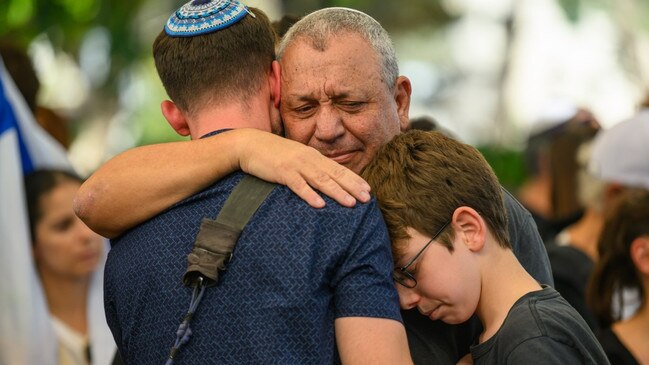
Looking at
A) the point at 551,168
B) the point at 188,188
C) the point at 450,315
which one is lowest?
the point at 551,168

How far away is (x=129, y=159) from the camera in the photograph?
3244 mm

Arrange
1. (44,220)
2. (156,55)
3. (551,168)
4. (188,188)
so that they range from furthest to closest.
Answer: (551,168)
(44,220)
(156,55)
(188,188)

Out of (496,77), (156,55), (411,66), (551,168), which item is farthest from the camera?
(411,66)

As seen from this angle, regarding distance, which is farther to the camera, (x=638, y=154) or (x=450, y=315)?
(x=638, y=154)

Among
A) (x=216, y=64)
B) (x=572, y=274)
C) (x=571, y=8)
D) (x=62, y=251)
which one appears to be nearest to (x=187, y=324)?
(x=216, y=64)

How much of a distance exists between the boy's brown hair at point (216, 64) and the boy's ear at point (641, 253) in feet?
8.59

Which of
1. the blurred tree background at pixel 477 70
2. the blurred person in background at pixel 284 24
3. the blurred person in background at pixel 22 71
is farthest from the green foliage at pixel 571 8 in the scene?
the blurred person in background at pixel 284 24

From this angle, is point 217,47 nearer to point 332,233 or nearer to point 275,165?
point 275,165

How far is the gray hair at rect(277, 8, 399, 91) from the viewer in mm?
3348

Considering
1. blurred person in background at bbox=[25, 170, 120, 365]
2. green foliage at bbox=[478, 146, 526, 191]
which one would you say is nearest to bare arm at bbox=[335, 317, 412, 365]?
blurred person in background at bbox=[25, 170, 120, 365]

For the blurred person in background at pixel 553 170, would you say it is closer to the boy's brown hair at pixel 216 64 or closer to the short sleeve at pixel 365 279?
the boy's brown hair at pixel 216 64

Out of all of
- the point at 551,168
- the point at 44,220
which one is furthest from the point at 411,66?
the point at 44,220

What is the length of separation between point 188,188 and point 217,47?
0.37 metres

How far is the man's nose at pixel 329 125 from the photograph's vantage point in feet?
11.0
